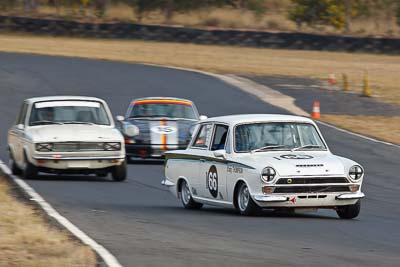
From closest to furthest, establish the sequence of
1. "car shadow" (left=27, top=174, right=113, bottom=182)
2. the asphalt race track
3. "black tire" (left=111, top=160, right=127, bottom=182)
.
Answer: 1. the asphalt race track
2. "black tire" (left=111, top=160, right=127, bottom=182)
3. "car shadow" (left=27, top=174, right=113, bottom=182)

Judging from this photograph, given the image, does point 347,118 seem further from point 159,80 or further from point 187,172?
point 187,172

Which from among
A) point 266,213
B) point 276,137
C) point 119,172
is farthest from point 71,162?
point 276,137

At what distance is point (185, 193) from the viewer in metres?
14.5

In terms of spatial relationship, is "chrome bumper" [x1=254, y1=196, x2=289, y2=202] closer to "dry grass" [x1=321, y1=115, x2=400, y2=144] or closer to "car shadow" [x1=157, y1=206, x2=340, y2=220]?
"car shadow" [x1=157, y1=206, x2=340, y2=220]

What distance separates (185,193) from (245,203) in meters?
1.83

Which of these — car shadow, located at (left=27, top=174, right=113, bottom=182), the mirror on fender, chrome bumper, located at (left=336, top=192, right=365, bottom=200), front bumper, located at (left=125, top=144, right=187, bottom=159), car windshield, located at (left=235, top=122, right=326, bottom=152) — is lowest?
front bumper, located at (left=125, top=144, right=187, bottom=159)

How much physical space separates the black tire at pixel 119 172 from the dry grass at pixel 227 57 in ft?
→ 80.8

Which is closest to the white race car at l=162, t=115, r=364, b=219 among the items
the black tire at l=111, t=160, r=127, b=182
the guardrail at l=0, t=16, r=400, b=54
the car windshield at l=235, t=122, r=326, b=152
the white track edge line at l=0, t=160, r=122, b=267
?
the car windshield at l=235, t=122, r=326, b=152

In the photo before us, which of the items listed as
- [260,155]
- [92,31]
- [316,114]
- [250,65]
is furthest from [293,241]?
[92,31]

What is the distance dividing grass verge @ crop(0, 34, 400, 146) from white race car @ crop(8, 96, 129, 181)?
74.3 feet

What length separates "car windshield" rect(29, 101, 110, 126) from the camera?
60.7 ft

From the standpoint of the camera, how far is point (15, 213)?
1191 centimetres

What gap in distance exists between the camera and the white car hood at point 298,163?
12.4m

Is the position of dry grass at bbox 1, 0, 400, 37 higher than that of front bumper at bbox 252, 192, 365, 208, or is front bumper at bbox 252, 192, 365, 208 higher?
front bumper at bbox 252, 192, 365, 208
